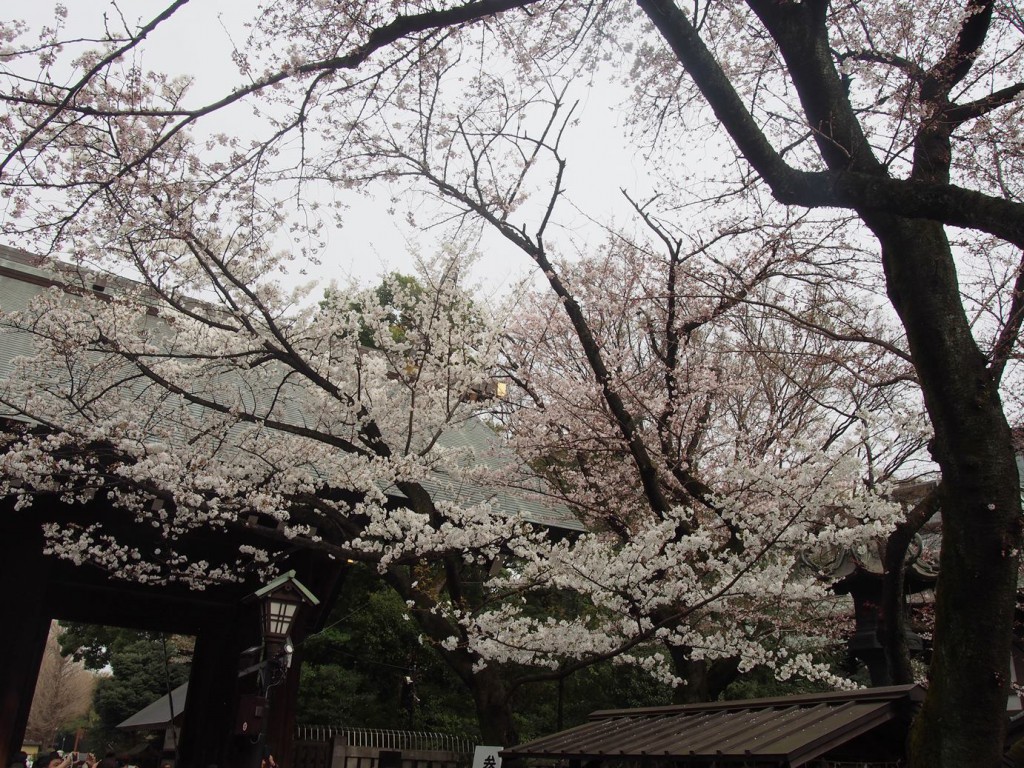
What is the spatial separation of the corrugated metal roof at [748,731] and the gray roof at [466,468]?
343 cm

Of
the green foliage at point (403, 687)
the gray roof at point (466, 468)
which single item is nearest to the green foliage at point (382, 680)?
the green foliage at point (403, 687)

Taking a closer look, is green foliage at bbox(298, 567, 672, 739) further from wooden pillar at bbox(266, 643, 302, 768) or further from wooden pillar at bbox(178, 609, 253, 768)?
wooden pillar at bbox(266, 643, 302, 768)

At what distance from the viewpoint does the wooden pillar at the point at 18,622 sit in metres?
6.59

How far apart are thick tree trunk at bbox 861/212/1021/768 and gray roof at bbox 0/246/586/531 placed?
502 cm

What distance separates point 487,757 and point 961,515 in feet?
15.4

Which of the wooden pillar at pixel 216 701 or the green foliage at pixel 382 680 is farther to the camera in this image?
the green foliage at pixel 382 680

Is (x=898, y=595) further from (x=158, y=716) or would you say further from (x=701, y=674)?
(x=158, y=716)

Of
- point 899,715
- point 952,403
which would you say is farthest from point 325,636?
point 952,403

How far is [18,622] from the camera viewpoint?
6.79 m

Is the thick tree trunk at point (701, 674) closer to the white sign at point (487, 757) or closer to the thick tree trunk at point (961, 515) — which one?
the white sign at point (487, 757)

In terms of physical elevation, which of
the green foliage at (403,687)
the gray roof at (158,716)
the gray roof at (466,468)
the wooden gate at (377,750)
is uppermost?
the gray roof at (466,468)

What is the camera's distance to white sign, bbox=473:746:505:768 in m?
6.25

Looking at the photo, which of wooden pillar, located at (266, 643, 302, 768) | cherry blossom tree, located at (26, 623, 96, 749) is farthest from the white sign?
cherry blossom tree, located at (26, 623, 96, 749)

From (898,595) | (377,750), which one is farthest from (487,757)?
(898,595)
